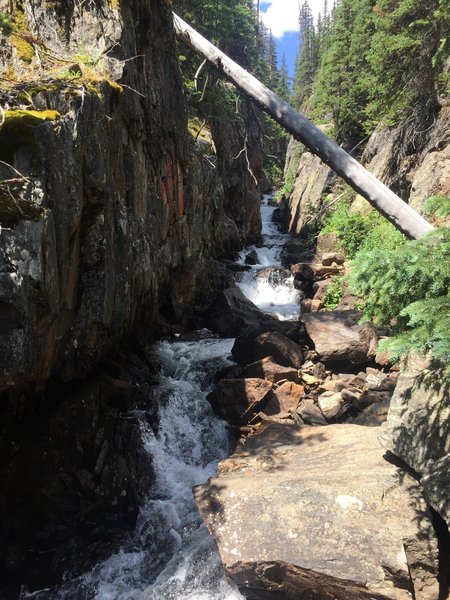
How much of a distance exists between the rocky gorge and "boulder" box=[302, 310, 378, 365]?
0.06m

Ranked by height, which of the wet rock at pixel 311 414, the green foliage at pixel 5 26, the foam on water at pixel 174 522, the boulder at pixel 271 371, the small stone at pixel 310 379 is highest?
the green foliage at pixel 5 26

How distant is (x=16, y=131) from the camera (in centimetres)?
508

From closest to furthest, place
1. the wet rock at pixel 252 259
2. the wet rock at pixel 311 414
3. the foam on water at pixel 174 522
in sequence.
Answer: the foam on water at pixel 174 522 → the wet rock at pixel 311 414 → the wet rock at pixel 252 259

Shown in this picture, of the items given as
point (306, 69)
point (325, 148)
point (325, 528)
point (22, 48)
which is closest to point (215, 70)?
point (325, 148)

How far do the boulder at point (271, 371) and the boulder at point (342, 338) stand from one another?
1349 millimetres

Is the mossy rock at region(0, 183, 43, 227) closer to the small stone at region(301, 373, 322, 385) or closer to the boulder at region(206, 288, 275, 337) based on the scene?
the small stone at region(301, 373, 322, 385)

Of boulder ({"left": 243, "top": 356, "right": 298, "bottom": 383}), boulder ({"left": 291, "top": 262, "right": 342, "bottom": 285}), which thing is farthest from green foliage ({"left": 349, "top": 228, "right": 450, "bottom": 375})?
boulder ({"left": 291, "top": 262, "right": 342, "bottom": 285})

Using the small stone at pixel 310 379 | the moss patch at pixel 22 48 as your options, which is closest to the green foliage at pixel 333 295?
the small stone at pixel 310 379

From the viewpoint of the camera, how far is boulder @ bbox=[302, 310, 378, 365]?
11.4 metres

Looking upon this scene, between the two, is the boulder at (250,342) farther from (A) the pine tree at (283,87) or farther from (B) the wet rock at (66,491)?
(A) the pine tree at (283,87)

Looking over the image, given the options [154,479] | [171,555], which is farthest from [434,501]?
[154,479]

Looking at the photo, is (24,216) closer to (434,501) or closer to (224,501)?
(224,501)

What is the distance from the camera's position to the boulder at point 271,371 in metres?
10.7

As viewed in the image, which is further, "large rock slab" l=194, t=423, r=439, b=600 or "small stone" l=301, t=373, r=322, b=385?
"small stone" l=301, t=373, r=322, b=385
